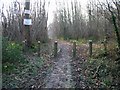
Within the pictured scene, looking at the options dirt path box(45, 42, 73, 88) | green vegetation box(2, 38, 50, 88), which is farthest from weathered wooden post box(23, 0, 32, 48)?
dirt path box(45, 42, 73, 88)

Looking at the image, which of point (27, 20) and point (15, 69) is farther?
point (27, 20)

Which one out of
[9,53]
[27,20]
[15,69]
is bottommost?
[15,69]

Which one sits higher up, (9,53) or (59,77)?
(9,53)

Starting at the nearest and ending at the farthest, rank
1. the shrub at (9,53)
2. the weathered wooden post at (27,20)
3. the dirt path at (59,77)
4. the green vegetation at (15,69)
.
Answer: the dirt path at (59,77) → the green vegetation at (15,69) → the shrub at (9,53) → the weathered wooden post at (27,20)

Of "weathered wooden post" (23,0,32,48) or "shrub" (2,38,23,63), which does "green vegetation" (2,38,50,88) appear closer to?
"shrub" (2,38,23,63)

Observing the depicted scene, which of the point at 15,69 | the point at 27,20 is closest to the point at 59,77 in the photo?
the point at 15,69

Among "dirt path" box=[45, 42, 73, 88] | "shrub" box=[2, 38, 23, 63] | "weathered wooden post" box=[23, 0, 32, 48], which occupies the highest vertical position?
"weathered wooden post" box=[23, 0, 32, 48]

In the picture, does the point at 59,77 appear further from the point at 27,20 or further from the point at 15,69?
the point at 27,20

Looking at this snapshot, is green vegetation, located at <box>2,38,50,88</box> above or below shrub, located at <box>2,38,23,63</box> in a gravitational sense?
below

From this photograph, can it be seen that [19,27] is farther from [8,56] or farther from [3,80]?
[3,80]

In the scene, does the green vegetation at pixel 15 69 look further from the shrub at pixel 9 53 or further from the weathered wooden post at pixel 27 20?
the weathered wooden post at pixel 27 20

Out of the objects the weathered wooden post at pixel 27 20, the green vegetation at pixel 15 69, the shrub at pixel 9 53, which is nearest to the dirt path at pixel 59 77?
the green vegetation at pixel 15 69

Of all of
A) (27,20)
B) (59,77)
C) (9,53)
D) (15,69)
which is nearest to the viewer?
(59,77)

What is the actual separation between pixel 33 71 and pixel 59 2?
32.6 m
